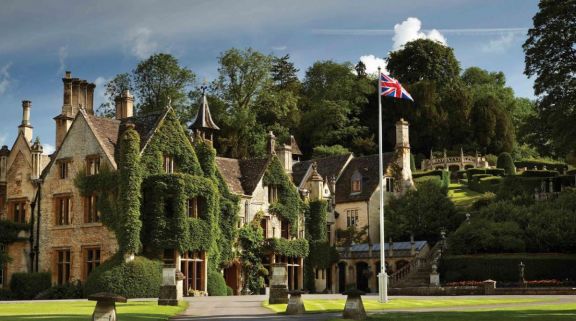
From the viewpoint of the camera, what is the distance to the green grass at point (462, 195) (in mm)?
71431

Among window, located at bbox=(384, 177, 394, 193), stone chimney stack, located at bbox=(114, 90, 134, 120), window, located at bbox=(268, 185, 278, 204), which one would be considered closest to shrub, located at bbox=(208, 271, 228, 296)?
window, located at bbox=(268, 185, 278, 204)

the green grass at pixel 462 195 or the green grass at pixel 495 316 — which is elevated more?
the green grass at pixel 462 195

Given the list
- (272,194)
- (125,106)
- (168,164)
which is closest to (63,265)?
(168,164)

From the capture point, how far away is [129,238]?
42625 millimetres

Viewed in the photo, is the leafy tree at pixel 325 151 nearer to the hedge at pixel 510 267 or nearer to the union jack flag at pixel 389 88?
the hedge at pixel 510 267

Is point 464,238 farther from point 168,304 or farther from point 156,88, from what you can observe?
point 156,88

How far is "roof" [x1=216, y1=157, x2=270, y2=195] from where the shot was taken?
53000 millimetres

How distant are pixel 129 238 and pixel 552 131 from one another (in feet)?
79.5

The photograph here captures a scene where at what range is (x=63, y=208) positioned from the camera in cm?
4741

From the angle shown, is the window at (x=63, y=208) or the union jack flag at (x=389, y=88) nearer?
the union jack flag at (x=389, y=88)

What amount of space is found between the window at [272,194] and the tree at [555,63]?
1839 cm

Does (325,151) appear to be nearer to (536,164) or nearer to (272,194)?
(272,194)

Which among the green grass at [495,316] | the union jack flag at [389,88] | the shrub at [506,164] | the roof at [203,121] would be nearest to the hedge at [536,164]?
the shrub at [506,164]

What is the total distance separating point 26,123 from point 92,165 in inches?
356
